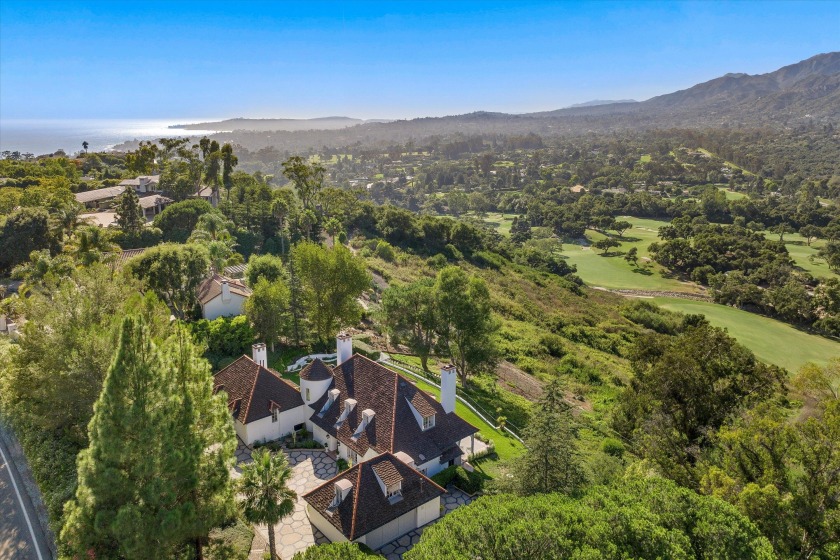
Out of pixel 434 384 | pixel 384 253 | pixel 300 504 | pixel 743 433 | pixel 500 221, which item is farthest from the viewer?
pixel 500 221

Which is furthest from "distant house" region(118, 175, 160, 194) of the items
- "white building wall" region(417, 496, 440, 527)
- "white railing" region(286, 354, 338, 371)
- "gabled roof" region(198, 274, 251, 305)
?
"white building wall" region(417, 496, 440, 527)

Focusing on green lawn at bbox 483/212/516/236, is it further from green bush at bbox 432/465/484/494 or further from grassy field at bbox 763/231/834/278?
green bush at bbox 432/465/484/494

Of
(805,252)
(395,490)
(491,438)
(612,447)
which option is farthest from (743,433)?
(805,252)

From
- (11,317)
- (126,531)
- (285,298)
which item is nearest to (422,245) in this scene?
(285,298)

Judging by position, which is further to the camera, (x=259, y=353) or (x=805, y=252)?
(x=805, y=252)

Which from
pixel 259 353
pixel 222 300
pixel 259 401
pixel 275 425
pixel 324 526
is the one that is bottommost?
pixel 324 526

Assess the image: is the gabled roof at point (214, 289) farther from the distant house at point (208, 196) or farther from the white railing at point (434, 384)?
the distant house at point (208, 196)

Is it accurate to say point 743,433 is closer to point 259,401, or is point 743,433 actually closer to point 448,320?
point 448,320
